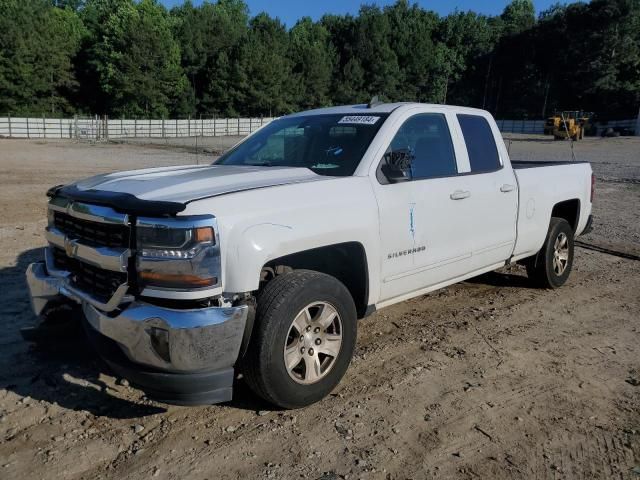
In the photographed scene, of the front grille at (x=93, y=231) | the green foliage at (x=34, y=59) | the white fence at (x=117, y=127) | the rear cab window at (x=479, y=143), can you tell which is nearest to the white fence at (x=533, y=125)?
the white fence at (x=117, y=127)

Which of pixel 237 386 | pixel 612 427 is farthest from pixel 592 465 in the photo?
pixel 237 386

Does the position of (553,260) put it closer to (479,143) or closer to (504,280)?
(504,280)

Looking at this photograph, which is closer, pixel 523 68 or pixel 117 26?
pixel 117 26

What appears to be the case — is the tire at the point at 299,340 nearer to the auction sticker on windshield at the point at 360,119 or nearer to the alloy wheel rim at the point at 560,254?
the auction sticker on windshield at the point at 360,119

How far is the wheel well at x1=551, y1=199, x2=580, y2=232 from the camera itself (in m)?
6.48

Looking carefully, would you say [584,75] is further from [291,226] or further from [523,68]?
[291,226]

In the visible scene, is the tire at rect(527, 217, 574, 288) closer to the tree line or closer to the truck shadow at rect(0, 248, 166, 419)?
the truck shadow at rect(0, 248, 166, 419)

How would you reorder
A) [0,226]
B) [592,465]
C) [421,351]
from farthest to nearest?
[0,226], [421,351], [592,465]

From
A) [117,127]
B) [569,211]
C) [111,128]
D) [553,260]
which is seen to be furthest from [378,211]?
[117,127]

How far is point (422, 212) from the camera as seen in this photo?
14.0 ft

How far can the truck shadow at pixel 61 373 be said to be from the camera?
3.65 m

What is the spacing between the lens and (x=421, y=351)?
4547mm

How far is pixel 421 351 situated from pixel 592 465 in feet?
5.38

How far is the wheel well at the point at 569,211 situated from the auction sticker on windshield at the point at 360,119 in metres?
3.00
